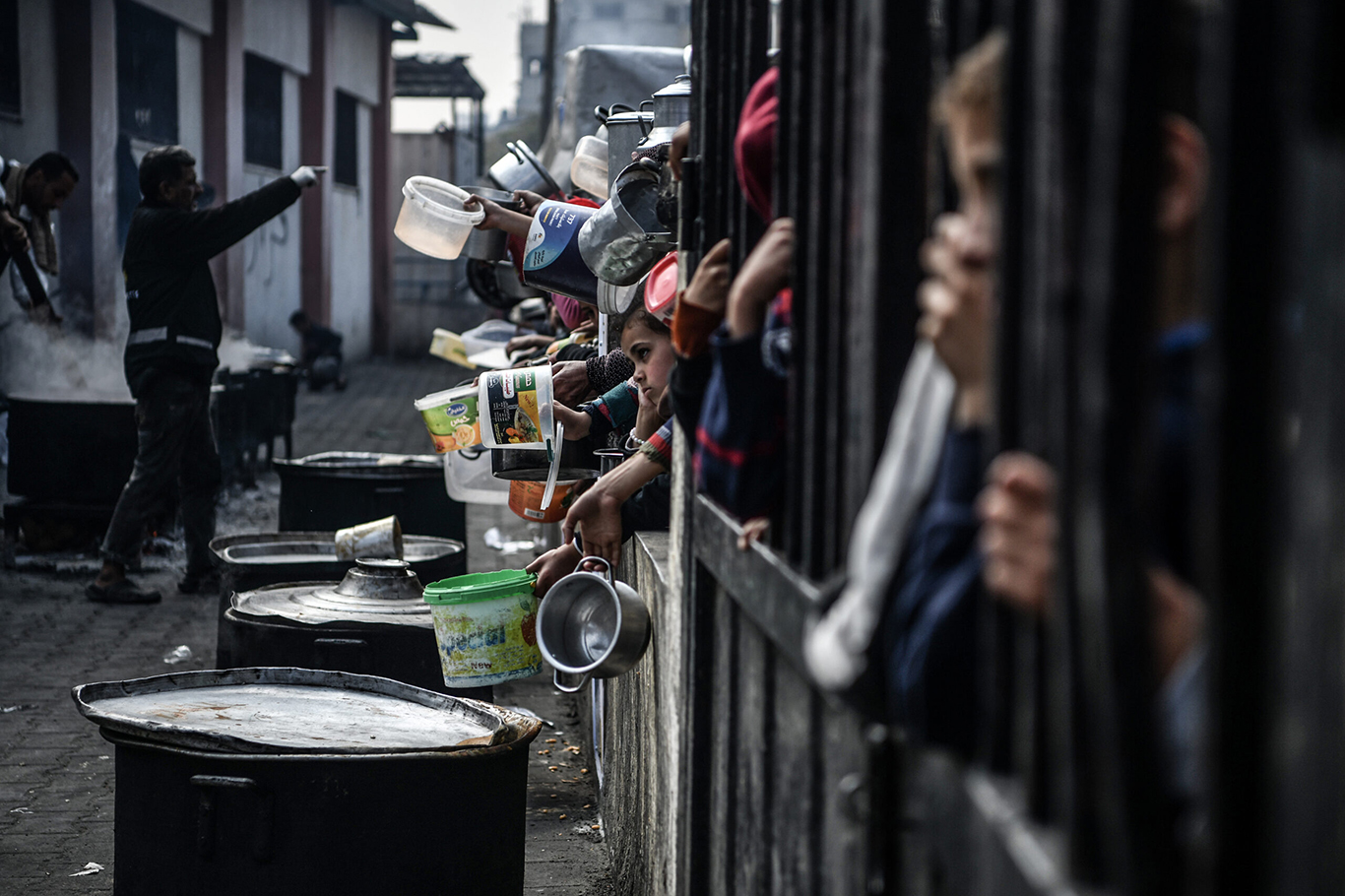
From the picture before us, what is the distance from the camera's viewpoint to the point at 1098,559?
2.60 ft

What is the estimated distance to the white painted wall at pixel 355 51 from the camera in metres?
20.1

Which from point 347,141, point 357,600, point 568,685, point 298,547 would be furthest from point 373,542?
point 347,141

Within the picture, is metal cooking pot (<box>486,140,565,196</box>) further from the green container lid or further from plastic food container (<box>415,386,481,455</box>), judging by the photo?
the green container lid

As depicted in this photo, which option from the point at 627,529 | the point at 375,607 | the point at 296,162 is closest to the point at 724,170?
the point at 627,529

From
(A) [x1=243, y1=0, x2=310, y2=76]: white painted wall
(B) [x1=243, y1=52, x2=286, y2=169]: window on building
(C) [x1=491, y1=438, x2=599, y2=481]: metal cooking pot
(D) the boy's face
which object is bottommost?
(C) [x1=491, y1=438, x2=599, y2=481]: metal cooking pot

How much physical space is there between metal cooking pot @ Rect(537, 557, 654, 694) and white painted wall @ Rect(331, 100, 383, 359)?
1793 cm

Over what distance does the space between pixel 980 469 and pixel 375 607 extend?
3.08m

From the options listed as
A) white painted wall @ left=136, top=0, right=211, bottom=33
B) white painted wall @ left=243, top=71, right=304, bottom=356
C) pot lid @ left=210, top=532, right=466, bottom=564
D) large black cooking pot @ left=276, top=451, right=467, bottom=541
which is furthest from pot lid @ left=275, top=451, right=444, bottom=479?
white painted wall @ left=243, top=71, right=304, bottom=356

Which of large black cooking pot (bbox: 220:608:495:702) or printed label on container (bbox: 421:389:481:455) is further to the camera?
printed label on container (bbox: 421:389:481:455)

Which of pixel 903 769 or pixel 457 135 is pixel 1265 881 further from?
pixel 457 135

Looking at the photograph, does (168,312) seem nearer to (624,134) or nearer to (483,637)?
(624,134)

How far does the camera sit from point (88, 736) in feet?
15.7

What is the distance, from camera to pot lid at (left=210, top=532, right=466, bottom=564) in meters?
4.64

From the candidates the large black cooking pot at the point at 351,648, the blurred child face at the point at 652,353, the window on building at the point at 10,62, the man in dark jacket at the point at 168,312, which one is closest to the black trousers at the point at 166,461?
the man in dark jacket at the point at 168,312
